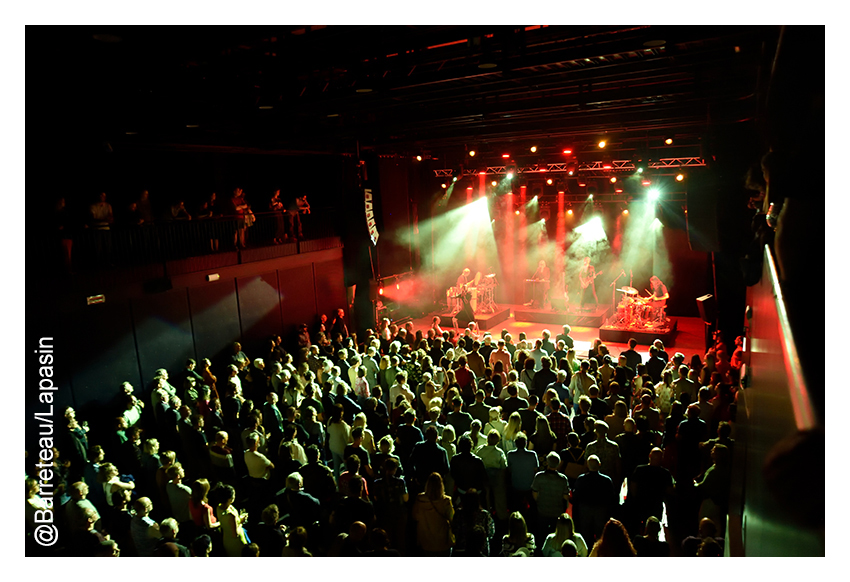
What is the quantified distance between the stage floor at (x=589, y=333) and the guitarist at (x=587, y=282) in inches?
67.1

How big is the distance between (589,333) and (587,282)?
8.17 ft

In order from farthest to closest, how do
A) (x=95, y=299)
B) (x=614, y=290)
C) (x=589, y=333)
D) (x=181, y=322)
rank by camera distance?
1. (x=614, y=290)
2. (x=589, y=333)
3. (x=181, y=322)
4. (x=95, y=299)

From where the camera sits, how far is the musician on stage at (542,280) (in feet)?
64.0

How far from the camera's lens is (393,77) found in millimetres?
6152

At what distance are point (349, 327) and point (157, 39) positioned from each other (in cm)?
1213

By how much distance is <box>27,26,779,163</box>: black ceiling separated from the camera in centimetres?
453

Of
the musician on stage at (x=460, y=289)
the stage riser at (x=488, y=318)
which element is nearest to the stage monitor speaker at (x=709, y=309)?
the stage riser at (x=488, y=318)

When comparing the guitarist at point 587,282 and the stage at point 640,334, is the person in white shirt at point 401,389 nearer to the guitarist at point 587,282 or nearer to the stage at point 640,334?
the stage at point 640,334

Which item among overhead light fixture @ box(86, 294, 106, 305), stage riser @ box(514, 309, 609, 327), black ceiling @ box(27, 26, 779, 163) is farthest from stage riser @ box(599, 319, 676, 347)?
overhead light fixture @ box(86, 294, 106, 305)

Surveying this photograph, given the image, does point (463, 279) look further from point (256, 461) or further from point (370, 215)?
point (256, 461)

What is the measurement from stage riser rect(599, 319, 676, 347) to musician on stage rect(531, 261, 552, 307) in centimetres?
391

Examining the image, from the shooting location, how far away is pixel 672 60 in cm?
632

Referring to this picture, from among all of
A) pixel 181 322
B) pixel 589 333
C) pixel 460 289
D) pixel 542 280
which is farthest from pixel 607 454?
pixel 542 280

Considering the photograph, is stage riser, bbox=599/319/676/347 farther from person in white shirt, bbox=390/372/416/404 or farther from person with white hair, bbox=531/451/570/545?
person with white hair, bbox=531/451/570/545
